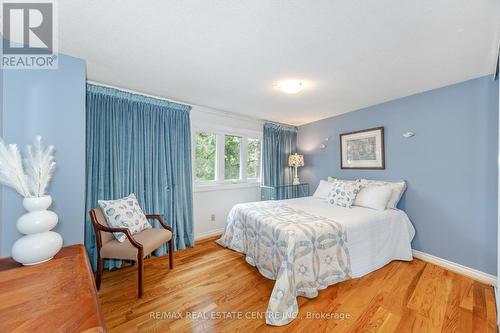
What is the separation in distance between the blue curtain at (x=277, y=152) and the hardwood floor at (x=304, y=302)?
2109 millimetres

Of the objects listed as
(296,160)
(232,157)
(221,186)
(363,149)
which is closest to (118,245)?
(221,186)

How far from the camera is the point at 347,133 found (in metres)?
3.53

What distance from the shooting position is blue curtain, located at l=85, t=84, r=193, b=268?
92.7 inches

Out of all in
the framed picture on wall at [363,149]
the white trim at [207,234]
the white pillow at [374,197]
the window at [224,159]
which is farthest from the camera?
the window at [224,159]

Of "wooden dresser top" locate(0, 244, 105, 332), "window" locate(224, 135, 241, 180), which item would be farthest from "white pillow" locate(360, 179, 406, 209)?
"wooden dresser top" locate(0, 244, 105, 332)

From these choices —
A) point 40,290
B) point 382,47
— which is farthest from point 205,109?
point 40,290

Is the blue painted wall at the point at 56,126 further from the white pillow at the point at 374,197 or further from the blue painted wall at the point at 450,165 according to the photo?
the blue painted wall at the point at 450,165

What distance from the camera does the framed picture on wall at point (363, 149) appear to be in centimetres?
309

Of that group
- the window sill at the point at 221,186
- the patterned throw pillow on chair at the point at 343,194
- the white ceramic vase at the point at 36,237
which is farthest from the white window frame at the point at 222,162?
the white ceramic vase at the point at 36,237

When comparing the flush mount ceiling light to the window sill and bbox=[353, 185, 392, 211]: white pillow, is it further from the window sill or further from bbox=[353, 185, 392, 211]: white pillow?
the window sill

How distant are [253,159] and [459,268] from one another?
129 inches

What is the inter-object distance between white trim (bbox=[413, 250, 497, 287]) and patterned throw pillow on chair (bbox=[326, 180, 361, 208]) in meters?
1.07

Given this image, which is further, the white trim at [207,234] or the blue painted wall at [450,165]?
the white trim at [207,234]

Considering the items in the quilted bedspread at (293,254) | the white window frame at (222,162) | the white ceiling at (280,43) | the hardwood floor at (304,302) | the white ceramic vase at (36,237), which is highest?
the white ceiling at (280,43)
